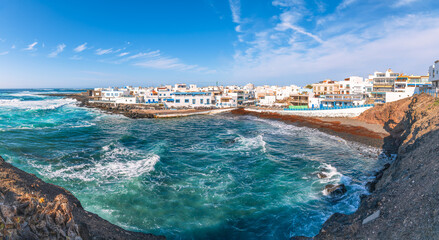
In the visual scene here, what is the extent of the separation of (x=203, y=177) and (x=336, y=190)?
959 centimetres

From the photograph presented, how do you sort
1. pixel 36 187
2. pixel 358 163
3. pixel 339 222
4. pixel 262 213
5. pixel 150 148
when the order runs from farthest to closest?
pixel 150 148
pixel 358 163
pixel 262 213
pixel 339 222
pixel 36 187

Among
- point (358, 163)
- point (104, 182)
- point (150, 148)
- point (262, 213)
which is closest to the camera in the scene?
point (262, 213)

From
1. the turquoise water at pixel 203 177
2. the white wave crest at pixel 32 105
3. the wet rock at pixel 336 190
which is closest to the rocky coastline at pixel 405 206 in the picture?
the wet rock at pixel 336 190

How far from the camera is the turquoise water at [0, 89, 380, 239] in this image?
12.9 meters

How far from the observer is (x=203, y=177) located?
1891cm

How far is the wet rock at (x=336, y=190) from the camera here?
1560 centimetres

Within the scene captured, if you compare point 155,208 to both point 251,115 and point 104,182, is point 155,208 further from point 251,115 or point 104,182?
point 251,115

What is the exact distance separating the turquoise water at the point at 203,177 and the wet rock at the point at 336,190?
1.36 feet

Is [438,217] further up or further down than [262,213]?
further up

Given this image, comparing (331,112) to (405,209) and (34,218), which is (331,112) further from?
(34,218)

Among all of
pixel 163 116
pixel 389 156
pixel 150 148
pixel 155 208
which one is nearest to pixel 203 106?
pixel 163 116

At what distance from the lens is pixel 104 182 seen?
1739 cm

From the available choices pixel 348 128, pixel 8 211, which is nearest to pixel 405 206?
pixel 8 211

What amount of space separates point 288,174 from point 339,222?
27.0 feet
